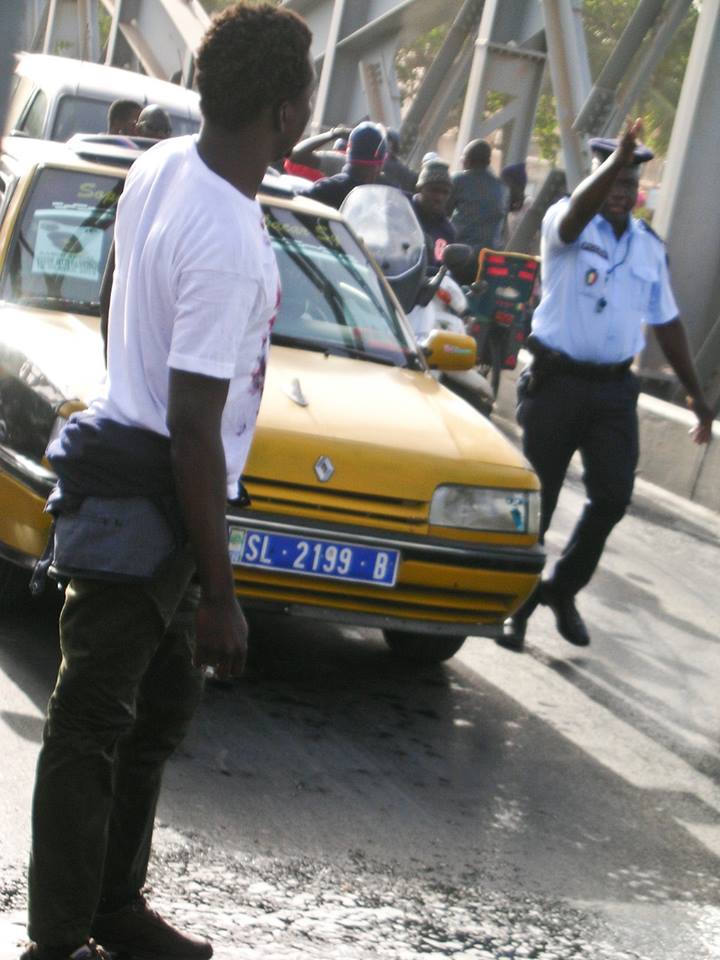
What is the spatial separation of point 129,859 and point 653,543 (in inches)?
277

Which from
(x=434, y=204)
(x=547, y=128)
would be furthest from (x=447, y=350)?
(x=547, y=128)

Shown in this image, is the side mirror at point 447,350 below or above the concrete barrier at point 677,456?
above

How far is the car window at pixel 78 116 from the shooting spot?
43.1 feet

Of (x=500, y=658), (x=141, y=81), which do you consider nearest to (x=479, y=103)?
(x=141, y=81)

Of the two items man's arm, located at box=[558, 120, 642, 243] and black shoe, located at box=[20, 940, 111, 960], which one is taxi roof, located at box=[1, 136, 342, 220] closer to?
man's arm, located at box=[558, 120, 642, 243]

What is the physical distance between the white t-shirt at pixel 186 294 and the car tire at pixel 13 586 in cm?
278

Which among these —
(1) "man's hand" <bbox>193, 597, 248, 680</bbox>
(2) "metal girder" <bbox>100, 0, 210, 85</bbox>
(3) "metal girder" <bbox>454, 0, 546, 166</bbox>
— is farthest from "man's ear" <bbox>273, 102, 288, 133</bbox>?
(2) "metal girder" <bbox>100, 0, 210, 85</bbox>

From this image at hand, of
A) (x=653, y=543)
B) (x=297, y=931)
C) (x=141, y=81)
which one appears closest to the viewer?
(x=297, y=931)

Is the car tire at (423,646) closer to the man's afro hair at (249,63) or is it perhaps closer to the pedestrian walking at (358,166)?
the man's afro hair at (249,63)

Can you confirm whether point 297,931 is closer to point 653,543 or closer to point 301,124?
point 301,124

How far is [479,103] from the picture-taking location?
18219mm

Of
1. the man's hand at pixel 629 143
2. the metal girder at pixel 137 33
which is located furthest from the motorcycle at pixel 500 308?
the metal girder at pixel 137 33

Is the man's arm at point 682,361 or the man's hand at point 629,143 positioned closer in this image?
the man's hand at point 629,143

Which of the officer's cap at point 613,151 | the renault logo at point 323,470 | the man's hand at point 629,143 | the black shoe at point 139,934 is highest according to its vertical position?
the man's hand at point 629,143
